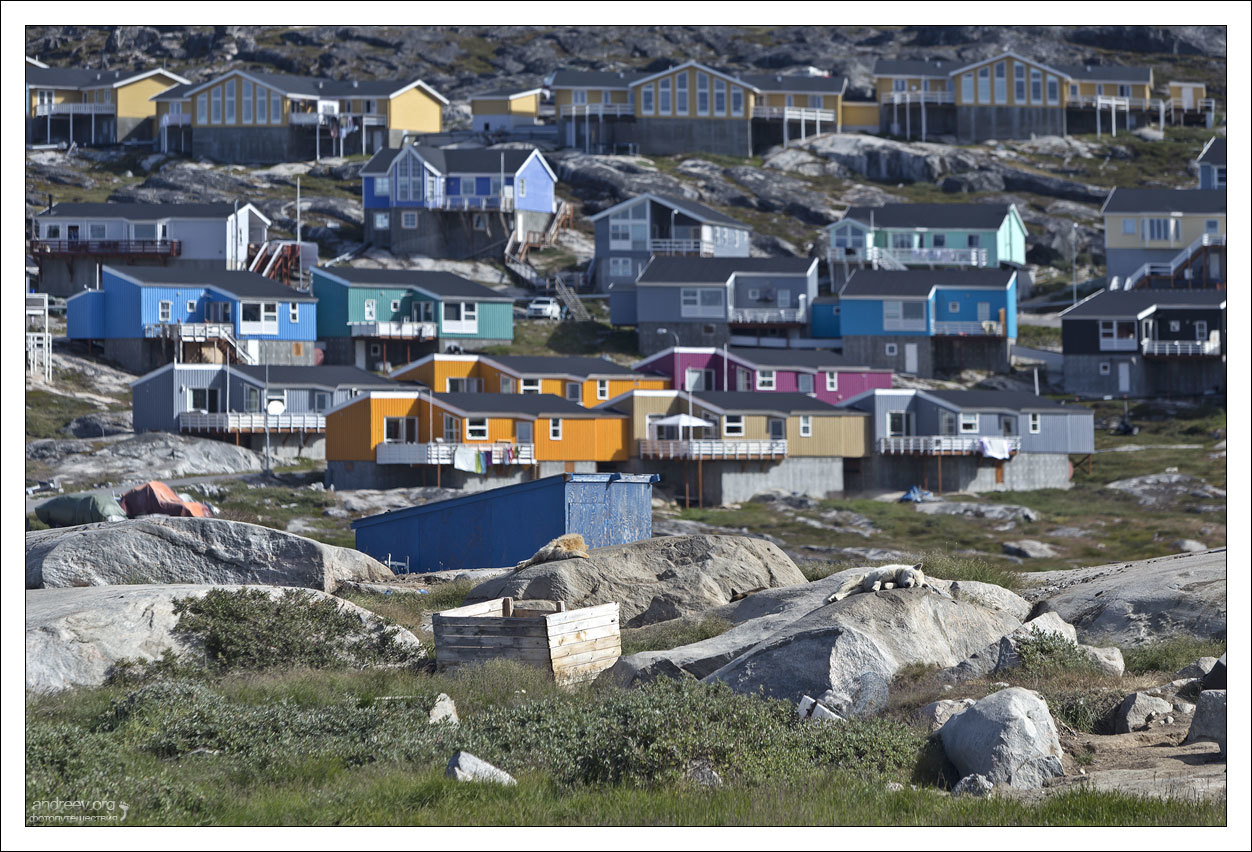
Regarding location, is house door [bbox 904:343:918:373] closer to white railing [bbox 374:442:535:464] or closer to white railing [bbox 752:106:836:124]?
white railing [bbox 374:442:535:464]

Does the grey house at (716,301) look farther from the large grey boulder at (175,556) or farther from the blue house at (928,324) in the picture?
the large grey boulder at (175,556)

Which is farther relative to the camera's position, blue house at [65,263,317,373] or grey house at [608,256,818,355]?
grey house at [608,256,818,355]

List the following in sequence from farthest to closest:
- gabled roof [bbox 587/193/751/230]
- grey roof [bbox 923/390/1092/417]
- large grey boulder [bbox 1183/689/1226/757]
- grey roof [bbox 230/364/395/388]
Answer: gabled roof [bbox 587/193/751/230] → grey roof [bbox 230/364/395/388] → grey roof [bbox 923/390/1092/417] → large grey boulder [bbox 1183/689/1226/757]

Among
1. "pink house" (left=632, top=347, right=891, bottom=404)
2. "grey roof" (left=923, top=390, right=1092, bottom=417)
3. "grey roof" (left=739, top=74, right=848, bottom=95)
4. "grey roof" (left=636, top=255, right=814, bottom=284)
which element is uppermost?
"grey roof" (left=739, top=74, right=848, bottom=95)

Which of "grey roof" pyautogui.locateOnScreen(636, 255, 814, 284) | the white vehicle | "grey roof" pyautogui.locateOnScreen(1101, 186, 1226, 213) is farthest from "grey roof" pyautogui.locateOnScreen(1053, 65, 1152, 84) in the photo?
the white vehicle

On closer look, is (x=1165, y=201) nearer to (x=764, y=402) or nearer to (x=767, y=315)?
(x=767, y=315)

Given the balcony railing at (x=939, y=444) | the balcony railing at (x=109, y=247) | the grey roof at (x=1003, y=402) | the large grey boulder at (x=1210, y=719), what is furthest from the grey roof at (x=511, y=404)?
the large grey boulder at (x=1210, y=719)

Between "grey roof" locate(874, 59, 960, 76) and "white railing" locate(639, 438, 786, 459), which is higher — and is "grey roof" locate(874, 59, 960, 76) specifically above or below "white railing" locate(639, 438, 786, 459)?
above

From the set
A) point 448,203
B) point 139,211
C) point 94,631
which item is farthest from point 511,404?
point 94,631
